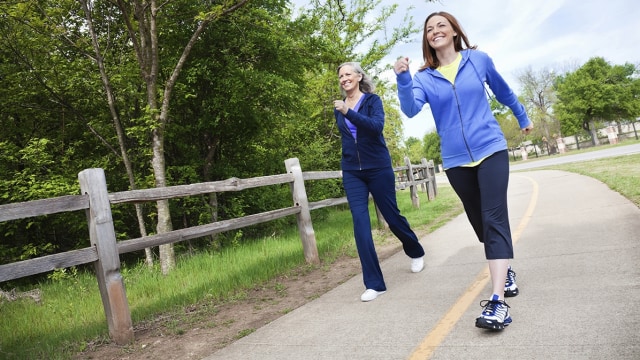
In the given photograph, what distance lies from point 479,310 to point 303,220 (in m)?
3.38

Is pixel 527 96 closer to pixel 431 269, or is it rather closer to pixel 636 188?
pixel 636 188

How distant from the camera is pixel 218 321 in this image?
4.24 m

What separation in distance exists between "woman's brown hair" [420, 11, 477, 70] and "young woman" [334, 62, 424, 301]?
79cm

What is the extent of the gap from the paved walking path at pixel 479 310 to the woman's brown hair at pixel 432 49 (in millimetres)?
1851

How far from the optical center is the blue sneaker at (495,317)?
2787 mm

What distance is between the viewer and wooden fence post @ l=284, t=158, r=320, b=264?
248 inches

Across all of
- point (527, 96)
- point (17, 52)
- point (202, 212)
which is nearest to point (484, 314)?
point (202, 212)

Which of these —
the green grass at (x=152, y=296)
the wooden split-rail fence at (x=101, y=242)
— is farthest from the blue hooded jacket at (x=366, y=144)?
the green grass at (x=152, y=296)

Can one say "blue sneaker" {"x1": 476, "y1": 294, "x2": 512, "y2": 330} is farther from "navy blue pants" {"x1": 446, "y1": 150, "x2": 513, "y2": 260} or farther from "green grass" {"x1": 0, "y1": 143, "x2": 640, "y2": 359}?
"green grass" {"x1": 0, "y1": 143, "x2": 640, "y2": 359}

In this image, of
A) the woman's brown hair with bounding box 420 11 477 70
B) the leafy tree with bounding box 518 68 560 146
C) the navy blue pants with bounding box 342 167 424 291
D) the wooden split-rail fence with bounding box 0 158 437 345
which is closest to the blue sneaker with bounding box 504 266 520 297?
the navy blue pants with bounding box 342 167 424 291

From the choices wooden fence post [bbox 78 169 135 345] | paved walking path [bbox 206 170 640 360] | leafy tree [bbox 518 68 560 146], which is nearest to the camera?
paved walking path [bbox 206 170 640 360]

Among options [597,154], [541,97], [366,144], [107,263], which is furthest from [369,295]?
[541,97]

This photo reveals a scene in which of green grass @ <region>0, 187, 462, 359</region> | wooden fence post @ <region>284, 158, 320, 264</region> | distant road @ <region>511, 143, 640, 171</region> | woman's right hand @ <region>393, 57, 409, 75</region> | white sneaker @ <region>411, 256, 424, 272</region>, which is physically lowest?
distant road @ <region>511, 143, 640, 171</region>

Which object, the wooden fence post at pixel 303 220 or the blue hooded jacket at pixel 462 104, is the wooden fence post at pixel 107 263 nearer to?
the blue hooded jacket at pixel 462 104
